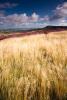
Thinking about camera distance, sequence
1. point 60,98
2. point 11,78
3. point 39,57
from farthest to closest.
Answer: point 39,57, point 11,78, point 60,98

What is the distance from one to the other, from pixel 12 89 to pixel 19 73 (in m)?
0.49

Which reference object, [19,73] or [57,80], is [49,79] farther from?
[19,73]

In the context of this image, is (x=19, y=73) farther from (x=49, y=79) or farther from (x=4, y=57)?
(x=4, y=57)

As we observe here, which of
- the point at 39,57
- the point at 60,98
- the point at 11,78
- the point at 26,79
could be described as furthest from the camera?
the point at 39,57

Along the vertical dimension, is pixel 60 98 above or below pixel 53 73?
below

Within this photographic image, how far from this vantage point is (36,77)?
8.98 feet

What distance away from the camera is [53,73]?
2836 millimetres

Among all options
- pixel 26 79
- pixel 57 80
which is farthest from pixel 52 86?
pixel 26 79

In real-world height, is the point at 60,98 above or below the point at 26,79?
below

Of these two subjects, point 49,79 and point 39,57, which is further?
point 39,57

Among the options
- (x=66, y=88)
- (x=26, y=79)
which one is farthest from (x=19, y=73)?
(x=66, y=88)

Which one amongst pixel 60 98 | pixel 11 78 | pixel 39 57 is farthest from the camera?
pixel 39 57

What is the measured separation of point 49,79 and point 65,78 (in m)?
0.23

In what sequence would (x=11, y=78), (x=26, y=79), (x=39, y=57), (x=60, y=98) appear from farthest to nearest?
(x=39, y=57)
(x=11, y=78)
(x=26, y=79)
(x=60, y=98)
